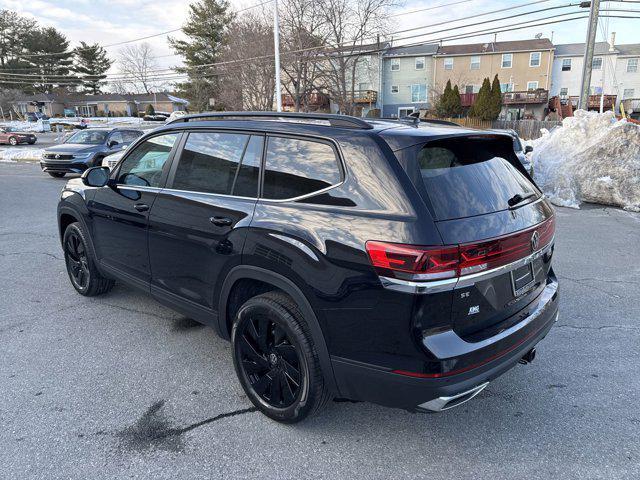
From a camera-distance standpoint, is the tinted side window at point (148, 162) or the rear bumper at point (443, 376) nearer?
the rear bumper at point (443, 376)

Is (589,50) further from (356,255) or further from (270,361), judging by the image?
(270,361)

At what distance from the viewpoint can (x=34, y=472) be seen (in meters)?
2.43

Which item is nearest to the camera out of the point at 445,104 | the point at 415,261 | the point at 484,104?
the point at 415,261

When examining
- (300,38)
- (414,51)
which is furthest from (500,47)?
(300,38)

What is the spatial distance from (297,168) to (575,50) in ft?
178

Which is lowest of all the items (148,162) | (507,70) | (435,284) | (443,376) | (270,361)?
(270,361)

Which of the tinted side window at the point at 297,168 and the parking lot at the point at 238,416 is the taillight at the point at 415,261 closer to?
the tinted side window at the point at 297,168

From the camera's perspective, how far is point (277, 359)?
2.76 metres

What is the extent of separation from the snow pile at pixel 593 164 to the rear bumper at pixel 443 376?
937 centimetres

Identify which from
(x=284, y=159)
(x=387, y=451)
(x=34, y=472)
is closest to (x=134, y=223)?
(x=284, y=159)

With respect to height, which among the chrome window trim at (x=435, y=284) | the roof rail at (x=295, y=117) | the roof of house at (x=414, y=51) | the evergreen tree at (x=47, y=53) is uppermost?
the evergreen tree at (x=47, y=53)

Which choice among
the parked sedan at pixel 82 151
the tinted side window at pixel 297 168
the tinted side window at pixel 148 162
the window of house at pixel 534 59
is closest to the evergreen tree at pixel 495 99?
the window of house at pixel 534 59

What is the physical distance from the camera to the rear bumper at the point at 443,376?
220 centimetres

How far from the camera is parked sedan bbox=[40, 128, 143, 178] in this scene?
48.0ft
